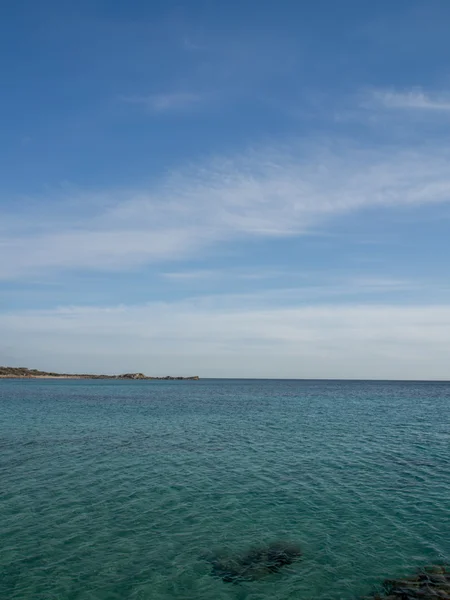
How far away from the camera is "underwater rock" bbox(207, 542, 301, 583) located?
56.1ft

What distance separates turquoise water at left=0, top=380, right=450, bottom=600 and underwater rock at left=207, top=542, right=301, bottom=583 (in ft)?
1.54

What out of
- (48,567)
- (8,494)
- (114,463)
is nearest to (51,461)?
(114,463)

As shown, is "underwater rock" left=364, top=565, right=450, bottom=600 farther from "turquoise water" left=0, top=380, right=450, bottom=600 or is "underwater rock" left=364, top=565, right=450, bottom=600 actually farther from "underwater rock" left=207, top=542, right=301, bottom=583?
"underwater rock" left=207, top=542, right=301, bottom=583

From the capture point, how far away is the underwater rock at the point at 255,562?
17109mm

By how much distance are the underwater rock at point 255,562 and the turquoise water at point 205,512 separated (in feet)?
1.54

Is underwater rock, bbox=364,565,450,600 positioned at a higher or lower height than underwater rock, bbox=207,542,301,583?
higher

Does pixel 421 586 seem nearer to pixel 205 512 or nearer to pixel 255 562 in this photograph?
pixel 255 562

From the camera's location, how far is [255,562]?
1819 centimetres

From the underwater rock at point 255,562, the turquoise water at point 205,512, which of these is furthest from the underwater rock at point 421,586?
the underwater rock at point 255,562

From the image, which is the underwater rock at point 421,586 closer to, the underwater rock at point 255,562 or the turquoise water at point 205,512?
the turquoise water at point 205,512

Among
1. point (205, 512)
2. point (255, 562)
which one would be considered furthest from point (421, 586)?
point (205, 512)

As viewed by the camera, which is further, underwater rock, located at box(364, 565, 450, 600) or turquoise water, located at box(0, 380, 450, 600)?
turquoise water, located at box(0, 380, 450, 600)

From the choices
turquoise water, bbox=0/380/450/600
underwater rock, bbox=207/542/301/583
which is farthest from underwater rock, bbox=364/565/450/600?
underwater rock, bbox=207/542/301/583

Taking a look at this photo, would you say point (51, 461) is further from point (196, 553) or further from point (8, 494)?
point (196, 553)
